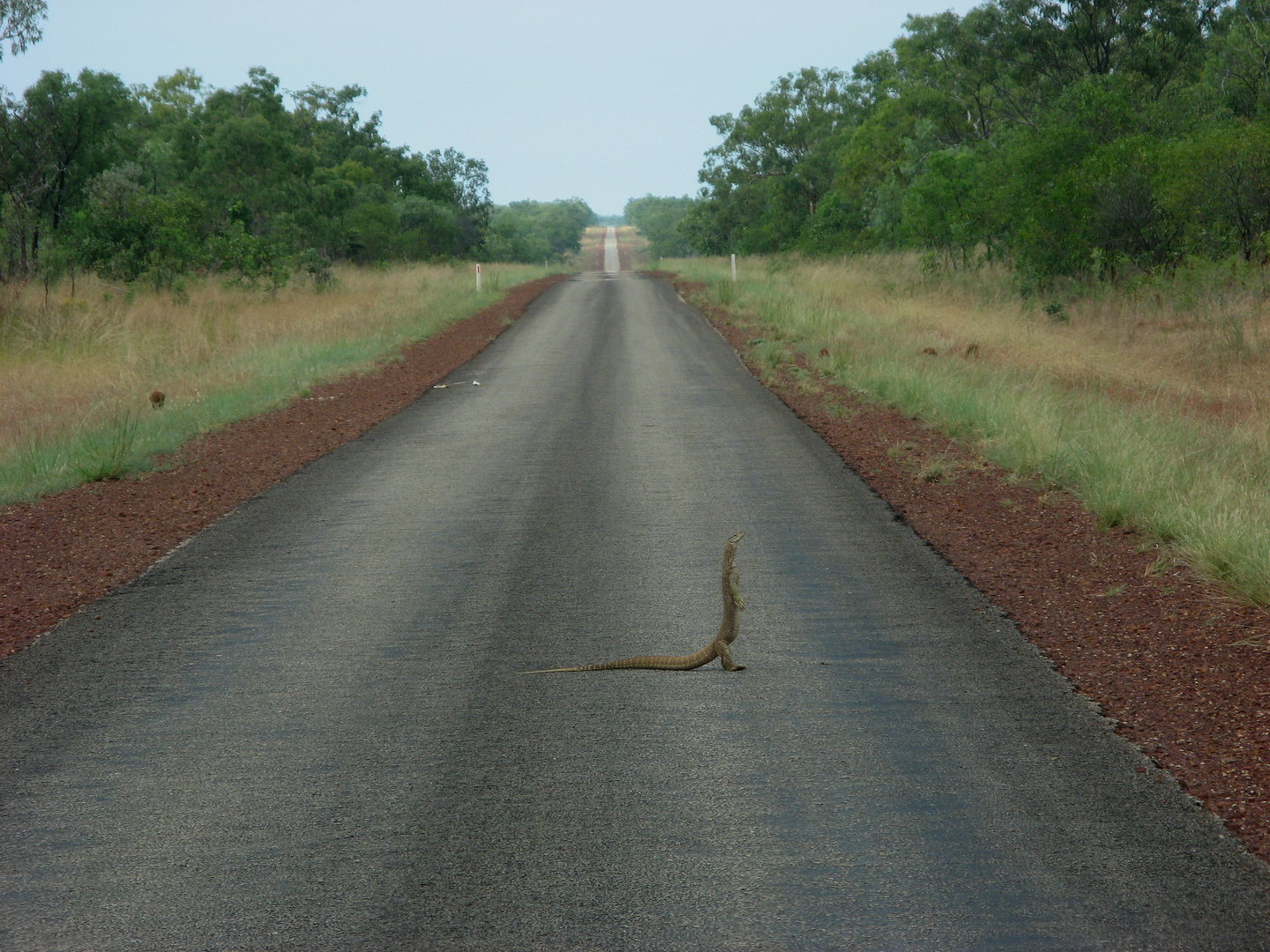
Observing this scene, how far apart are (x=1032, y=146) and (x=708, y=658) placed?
78.0 feet

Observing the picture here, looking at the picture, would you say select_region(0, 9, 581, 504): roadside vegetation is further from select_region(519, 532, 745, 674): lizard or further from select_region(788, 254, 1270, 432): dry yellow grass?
select_region(788, 254, 1270, 432): dry yellow grass

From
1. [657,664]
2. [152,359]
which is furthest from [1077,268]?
[657,664]

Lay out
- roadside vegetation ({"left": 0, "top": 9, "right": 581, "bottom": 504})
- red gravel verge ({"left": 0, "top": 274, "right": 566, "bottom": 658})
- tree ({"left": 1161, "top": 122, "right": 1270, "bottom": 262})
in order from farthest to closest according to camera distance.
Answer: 1. tree ({"left": 1161, "top": 122, "right": 1270, "bottom": 262})
2. roadside vegetation ({"left": 0, "top": 9, "right": 581, "bottom": 504})
3. red gravel verge ({"left": 0, "top": 274, "right": 566, "bottom": 658})

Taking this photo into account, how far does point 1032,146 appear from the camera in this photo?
84.4ft

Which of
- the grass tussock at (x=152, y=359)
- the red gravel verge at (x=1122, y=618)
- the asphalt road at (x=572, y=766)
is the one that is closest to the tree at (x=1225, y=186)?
the red gravel verge at (x=1122, y=618)

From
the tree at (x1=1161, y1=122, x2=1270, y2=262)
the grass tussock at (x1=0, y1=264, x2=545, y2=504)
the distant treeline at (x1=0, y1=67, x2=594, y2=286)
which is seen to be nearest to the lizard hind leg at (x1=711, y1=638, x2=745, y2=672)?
the grass tussock at (x1=0, y1=264, x2=545, y2=504)

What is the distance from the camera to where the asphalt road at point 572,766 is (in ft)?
10.9

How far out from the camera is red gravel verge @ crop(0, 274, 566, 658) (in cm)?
695

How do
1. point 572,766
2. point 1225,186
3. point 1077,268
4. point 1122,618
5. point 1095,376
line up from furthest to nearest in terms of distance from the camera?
point 1077,268
point 1225,186
point 1095,376
point 1122,618
point 572,766

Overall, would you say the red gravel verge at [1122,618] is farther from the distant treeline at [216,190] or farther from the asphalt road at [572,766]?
the distant treeline at [216,190]

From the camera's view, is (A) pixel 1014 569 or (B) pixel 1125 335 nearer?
(A) pixel 1014 569

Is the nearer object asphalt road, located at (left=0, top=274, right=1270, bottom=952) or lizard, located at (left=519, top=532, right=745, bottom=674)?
asphalt road, located at (left=0, top=274, right=1270, bottom=952)

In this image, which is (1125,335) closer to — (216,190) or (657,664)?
(657,664)

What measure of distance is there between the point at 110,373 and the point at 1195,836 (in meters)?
16.7
